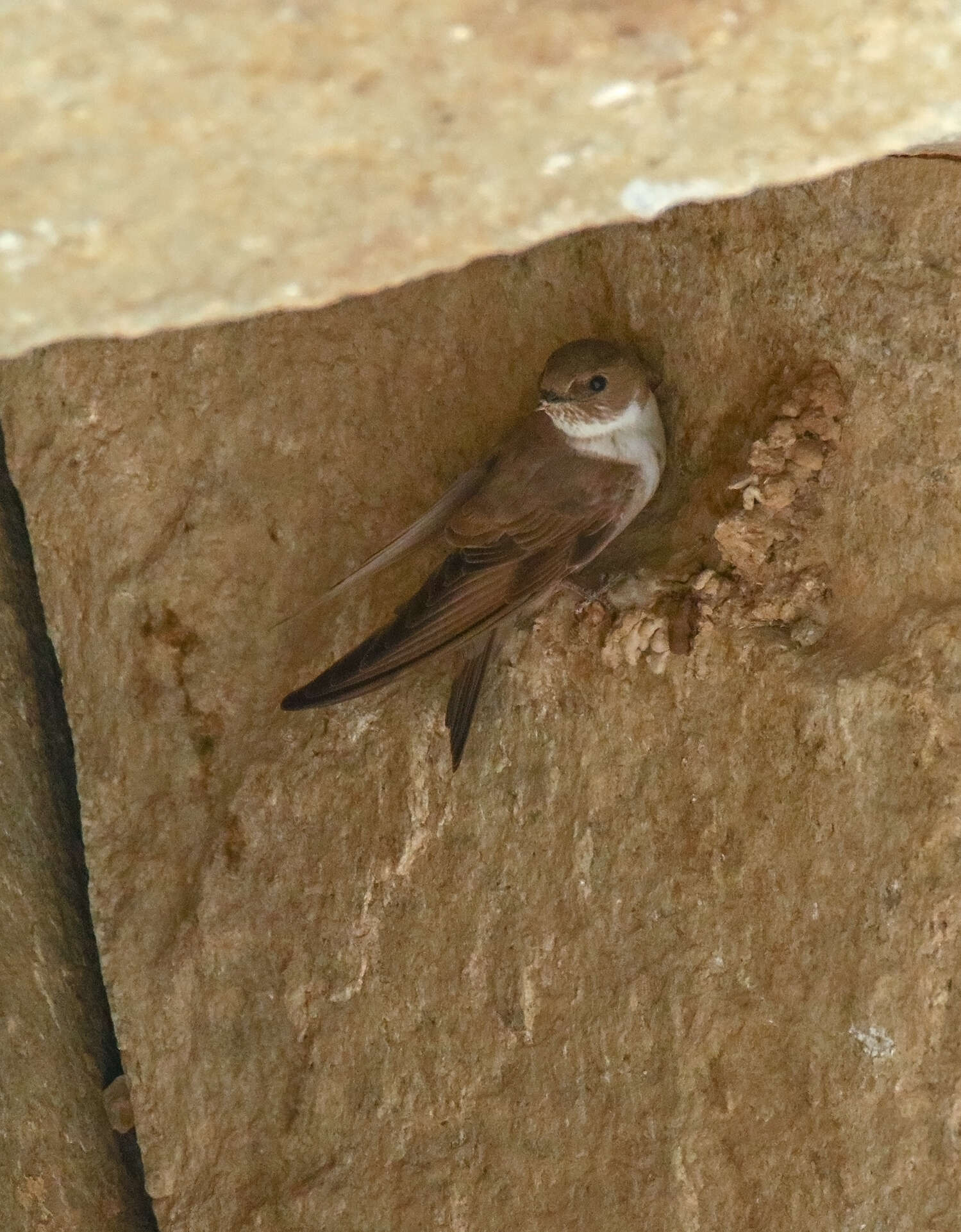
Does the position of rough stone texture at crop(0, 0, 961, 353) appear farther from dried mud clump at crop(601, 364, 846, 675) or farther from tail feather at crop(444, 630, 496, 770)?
tail feather at crop(444, 630, 496, 770)

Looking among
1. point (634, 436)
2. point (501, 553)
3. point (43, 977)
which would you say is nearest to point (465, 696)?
point (501, 553)

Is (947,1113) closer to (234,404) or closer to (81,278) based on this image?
(81,278)

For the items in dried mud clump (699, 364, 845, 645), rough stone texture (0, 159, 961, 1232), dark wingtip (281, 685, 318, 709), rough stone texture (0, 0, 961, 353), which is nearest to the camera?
rough stone texture (0, 0, 961, 353)

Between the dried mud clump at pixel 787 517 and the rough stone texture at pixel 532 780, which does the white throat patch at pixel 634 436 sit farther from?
the dried mud clump at pixel 787 517

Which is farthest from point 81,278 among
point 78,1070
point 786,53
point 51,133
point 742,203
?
point 78,1070

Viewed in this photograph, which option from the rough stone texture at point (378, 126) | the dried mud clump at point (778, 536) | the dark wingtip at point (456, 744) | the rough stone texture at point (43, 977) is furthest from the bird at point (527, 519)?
the rough stone texture at point (378, 126)

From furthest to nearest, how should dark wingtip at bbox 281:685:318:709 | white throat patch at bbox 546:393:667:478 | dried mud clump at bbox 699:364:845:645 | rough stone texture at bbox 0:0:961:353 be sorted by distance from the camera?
white throat patch at bbox 546:393:667:478 → dark wingtip at bbox 281:685:318:709 → dried mud clump at bbox 699:364:845:645 → rough stone texture at bbox 0:0:961:353

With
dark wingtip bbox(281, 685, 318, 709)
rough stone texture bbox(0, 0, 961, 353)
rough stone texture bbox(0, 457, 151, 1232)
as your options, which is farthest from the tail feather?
rough stone texture bbox(0, 0, 961, 353)
